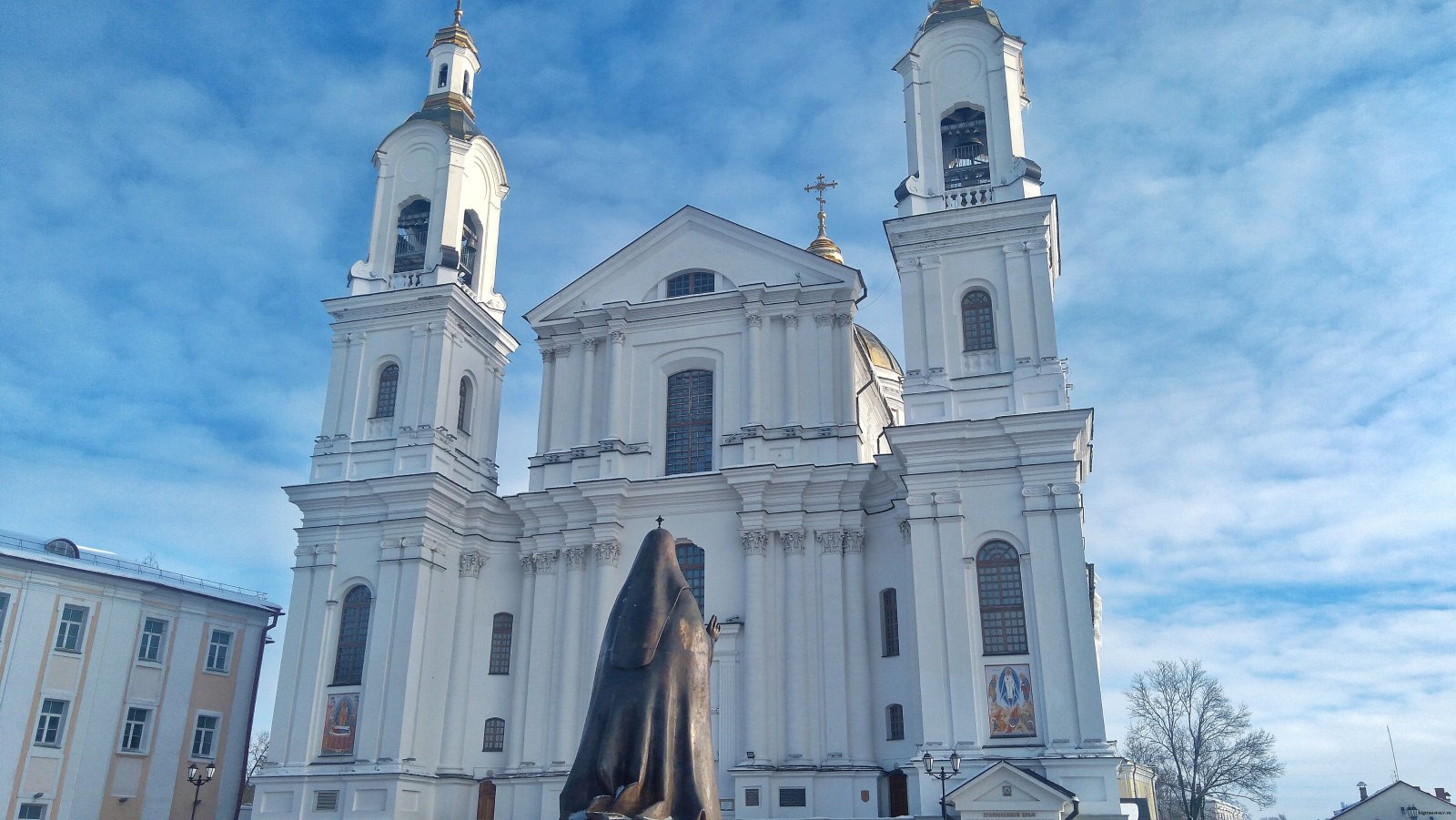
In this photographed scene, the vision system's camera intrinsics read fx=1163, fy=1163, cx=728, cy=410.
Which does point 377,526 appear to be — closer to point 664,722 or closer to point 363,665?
point 363,665

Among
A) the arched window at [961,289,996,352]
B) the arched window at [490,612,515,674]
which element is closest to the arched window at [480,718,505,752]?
the arched window at [490,612,515,674]

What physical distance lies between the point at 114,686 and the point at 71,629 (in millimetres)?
1703

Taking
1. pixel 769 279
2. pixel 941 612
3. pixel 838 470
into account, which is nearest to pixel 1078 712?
pixel 941 612

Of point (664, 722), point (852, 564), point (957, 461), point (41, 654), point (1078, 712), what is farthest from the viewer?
point (41, 654)

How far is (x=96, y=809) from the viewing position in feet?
88.8

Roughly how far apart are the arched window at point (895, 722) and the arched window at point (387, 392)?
13.8m

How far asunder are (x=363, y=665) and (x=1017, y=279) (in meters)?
16.6

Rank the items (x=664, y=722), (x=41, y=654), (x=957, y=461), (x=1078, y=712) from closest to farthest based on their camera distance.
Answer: (x=664, y=722) < (x=1078, y=712) < (x=957, y=461) < (x=41, y=654)

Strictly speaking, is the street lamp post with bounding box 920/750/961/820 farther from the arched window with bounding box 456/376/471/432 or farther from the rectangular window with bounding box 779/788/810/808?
the arched window with bounding box 456/376/471/432

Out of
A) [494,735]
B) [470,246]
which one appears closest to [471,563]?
[494,735]

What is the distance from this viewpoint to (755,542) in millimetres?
25219

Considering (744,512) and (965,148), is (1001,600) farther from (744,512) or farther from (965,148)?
(965,148)

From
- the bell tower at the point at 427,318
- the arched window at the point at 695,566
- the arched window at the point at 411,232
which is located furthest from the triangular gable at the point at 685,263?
the arched window at the point at 695,566

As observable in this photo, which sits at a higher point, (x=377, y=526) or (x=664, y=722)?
(x=377, y=526)
